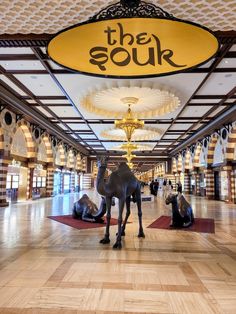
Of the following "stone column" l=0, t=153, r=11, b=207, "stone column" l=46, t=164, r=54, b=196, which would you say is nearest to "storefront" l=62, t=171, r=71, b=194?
"stone column" l=46, t=164, r=54, b=196

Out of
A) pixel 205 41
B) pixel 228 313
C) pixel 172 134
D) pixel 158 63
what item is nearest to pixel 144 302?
pixel 228 313

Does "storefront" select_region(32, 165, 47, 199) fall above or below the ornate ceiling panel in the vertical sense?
below

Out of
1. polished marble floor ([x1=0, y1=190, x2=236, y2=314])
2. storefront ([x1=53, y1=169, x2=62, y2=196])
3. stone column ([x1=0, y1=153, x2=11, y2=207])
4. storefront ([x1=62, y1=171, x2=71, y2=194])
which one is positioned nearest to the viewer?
polished marble floor ([x1=0, y1=190, x2=236, y2=314])

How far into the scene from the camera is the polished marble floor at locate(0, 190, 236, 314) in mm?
2355

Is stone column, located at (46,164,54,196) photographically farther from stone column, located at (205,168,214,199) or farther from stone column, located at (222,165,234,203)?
stone column, located at (222,165,234,203)

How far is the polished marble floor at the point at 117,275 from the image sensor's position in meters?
2.36

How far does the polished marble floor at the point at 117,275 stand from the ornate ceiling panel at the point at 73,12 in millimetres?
3279

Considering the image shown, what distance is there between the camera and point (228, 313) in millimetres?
2217

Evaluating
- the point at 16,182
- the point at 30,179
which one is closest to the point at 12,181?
the point at 16,182

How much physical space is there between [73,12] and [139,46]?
4.51 ft

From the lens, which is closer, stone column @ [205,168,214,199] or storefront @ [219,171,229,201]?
storefront @ [219,171,229,201]

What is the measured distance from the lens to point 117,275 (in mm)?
3090

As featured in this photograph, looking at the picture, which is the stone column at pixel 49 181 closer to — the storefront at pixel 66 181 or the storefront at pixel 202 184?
the storefront at pixel 66 181

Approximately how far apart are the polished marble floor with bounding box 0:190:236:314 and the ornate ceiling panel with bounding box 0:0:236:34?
3279 mm
